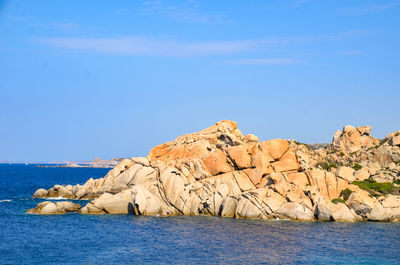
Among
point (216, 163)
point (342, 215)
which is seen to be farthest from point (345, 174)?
point (216, 163)

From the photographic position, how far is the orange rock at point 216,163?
7819 centimetres

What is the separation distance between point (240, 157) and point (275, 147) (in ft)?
22.7

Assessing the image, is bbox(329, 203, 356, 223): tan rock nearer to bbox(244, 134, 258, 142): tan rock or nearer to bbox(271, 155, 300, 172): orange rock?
bbox(271, 155, 300, 172): orange rock

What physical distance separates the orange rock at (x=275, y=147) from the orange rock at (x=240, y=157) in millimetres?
3843

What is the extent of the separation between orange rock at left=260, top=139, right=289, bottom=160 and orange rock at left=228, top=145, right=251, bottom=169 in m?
3.84

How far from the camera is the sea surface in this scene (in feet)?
149

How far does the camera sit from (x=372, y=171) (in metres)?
→ 91.4

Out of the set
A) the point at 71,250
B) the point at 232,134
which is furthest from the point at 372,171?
the point at 71,250

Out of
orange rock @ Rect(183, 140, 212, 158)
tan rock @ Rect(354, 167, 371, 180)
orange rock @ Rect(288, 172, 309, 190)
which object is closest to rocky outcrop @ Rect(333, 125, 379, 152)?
tan rock @ Rect(354, 167, 371, 180)

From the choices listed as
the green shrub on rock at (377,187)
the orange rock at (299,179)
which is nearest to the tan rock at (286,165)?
the orange rock at (299,179)

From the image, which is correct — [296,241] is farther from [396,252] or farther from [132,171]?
[132,171]

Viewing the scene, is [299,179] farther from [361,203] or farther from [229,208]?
[229,208]

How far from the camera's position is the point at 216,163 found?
78.7m

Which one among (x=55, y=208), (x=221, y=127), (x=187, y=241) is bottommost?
(x=187, y=241)
